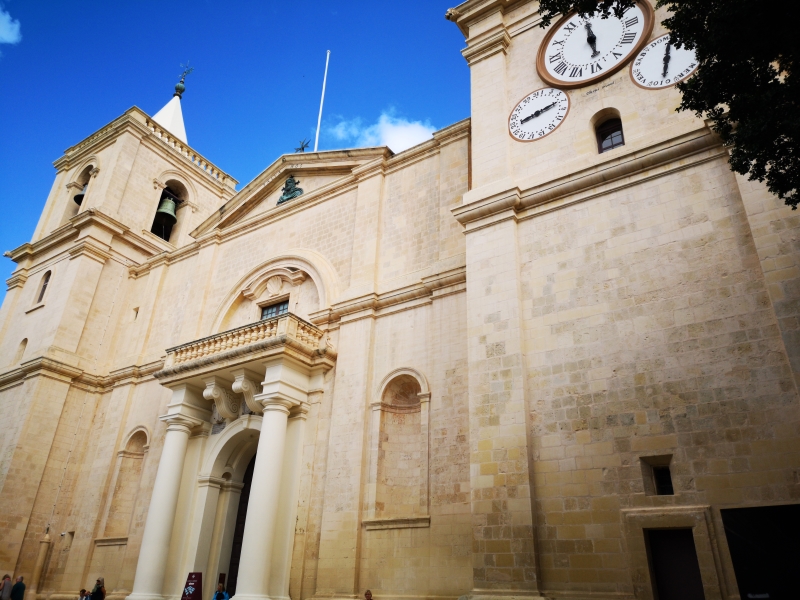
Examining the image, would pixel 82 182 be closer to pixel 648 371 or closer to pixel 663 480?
pixel 648 371

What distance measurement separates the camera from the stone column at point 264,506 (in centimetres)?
1284

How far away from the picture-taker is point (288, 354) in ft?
48.2

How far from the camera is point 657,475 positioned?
30.5ft

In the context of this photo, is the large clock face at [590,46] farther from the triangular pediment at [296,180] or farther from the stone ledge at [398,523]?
→ the stone ledge at [398,523]

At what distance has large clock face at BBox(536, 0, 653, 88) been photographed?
12.9 meters

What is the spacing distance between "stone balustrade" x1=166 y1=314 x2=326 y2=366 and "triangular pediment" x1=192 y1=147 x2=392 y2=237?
208 inches

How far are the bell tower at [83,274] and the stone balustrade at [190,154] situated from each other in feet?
0.18

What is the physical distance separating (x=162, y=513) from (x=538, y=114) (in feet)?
43.1

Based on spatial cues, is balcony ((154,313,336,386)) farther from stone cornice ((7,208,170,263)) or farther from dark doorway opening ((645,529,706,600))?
stone cornice ((7,208,170,263))

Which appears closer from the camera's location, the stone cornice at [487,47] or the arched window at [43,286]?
the stone cornice at [487,47]

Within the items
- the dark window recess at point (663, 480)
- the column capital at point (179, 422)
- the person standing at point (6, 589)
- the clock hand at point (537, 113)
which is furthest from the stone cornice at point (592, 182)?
the person standing at point (6, 589)

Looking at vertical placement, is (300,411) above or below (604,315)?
below

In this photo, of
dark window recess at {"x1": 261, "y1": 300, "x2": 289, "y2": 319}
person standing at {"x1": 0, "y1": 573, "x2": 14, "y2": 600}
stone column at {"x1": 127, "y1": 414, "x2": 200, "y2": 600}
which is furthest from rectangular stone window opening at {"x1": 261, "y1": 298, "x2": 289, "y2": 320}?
person standing at {"x1": 0, "y1": 573, "x2": 14, "y2": 600}

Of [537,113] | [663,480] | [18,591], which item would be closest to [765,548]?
[663,480]
